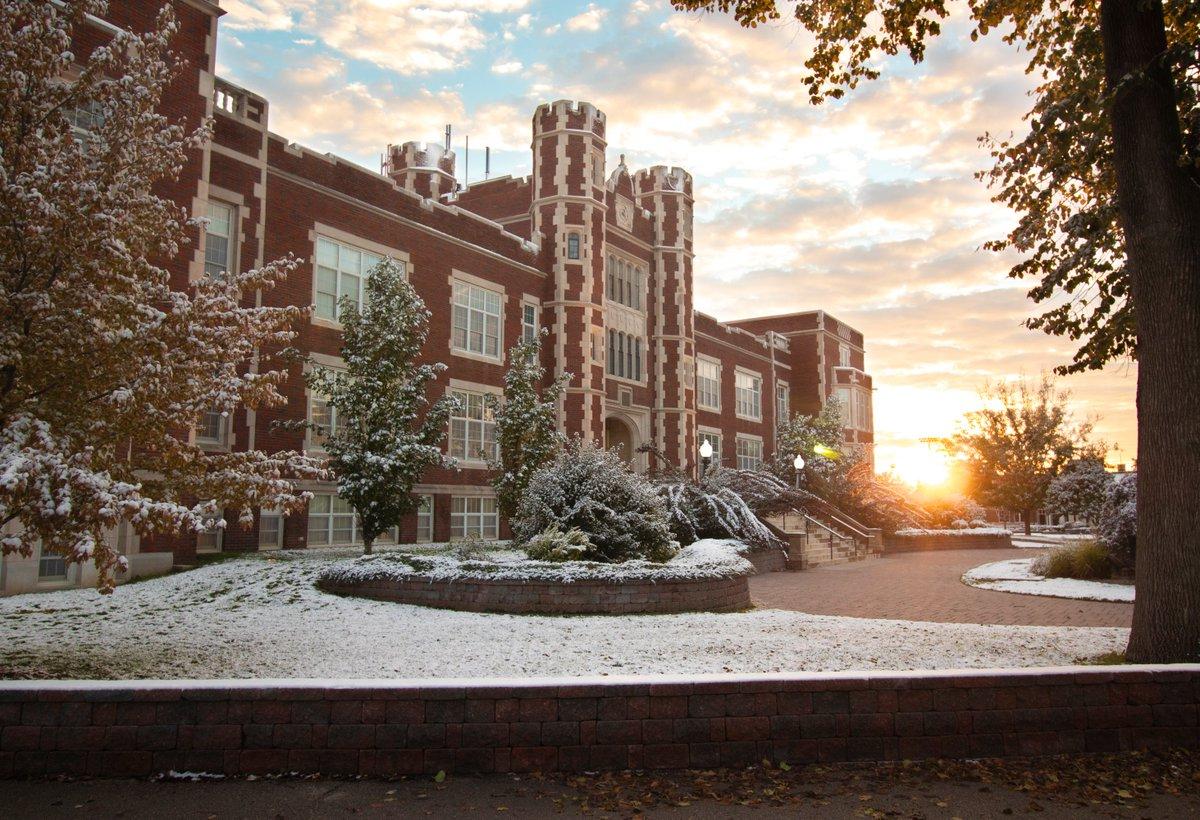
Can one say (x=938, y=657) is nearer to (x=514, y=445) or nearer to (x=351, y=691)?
(x=351, y=691)

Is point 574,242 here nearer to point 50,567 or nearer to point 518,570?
point 518,570

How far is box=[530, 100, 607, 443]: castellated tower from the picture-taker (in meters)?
27.8

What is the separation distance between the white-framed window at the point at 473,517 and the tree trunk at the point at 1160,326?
17.6 m

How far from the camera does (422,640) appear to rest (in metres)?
8.30

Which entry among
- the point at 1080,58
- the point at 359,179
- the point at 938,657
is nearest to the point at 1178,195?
the point at 1080,58

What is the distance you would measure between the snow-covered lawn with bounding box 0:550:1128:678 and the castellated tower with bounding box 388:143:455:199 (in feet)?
82.8

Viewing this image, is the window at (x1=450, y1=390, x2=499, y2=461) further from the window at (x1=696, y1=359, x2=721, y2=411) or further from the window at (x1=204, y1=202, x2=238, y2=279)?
the window at (x1=696, y1=359, x2=721, y2=411)

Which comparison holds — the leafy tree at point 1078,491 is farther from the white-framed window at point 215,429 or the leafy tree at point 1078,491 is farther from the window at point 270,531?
the white-framed window at point 215,429

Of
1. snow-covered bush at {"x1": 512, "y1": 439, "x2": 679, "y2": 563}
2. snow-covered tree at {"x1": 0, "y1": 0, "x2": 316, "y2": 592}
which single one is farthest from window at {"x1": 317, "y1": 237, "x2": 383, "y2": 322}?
snow-covered tree at {"x1": 0, "y1": 0, "x2": 316, "y2": 592}

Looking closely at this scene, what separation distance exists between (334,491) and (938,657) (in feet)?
48.2

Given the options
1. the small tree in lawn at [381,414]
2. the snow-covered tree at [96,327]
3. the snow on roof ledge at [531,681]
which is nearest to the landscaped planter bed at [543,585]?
the small tree in lawn at [381,414]

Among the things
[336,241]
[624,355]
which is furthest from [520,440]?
[624,355]

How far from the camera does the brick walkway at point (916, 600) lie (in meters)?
11.5

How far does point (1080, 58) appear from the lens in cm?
981
